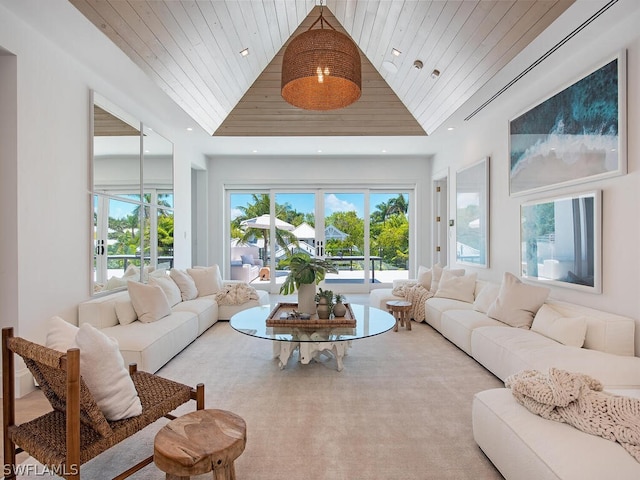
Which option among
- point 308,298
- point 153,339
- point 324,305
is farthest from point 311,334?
point 153,339

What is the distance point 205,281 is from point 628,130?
16.3ft

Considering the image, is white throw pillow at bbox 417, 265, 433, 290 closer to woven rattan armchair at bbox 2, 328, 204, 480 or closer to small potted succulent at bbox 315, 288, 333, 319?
small potted succulent at bbox 315, 288, 333, 319

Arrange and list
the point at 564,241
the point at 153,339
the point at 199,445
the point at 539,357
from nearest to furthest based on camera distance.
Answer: the point at 199,445, the point at 539,357, the point at 153,339, the point at 564,241

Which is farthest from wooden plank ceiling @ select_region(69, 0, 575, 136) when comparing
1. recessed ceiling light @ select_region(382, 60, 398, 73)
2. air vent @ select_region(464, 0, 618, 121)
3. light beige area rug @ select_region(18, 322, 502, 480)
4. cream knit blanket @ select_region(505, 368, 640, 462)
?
light beige area rug @ select_region(18, 322, 502, 480)

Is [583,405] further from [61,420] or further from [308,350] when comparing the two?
[61,420]

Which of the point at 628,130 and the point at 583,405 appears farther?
the point at 628,130

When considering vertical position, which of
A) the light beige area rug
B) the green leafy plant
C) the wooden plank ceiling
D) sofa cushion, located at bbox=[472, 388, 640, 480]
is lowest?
the light beige area rug

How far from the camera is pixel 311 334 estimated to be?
304 centimetres

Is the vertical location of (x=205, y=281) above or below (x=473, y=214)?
below

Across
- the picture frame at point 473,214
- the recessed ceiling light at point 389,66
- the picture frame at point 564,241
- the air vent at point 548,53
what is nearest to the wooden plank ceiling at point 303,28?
the recessed ceiling light at point 389,66

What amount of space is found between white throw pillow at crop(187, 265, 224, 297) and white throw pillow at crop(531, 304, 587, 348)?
406cm

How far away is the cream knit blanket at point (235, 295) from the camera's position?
5008mm

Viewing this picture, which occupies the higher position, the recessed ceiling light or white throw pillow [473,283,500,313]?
the recessed ceiling light

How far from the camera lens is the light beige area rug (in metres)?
1.90
